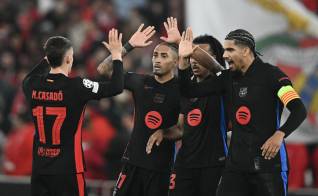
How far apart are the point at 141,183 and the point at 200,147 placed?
0.71 metres

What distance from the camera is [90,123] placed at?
13828 millimetres

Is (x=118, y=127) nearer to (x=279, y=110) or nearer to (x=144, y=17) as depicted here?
(x=144, y=17)

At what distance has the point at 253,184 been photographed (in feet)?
27.7

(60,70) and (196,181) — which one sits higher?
(60,70)

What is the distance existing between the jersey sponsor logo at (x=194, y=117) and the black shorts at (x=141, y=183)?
61cm

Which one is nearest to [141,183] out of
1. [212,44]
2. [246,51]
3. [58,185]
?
[58,185]

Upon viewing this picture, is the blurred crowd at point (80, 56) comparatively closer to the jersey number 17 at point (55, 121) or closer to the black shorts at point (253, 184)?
the jersey number 17 at point (55, 121)

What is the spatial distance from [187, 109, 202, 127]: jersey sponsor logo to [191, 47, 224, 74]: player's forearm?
1.51ft

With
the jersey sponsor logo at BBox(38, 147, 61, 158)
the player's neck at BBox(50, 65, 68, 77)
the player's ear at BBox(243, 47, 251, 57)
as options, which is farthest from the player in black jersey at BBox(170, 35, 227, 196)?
the player's neck at BBox(50, 65, 68, 77)

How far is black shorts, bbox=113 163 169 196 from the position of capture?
9.33 m

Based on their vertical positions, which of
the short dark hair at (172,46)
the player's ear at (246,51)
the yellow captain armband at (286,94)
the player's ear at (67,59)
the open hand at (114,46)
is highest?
the short dark hair at (172,46)

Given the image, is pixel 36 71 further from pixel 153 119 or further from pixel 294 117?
pixel 294 117

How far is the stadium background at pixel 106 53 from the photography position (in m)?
12.4

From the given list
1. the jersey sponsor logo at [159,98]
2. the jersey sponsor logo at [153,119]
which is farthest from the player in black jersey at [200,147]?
the jersey sponsor logo at [159,98]
